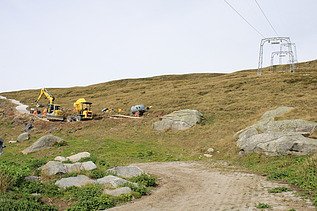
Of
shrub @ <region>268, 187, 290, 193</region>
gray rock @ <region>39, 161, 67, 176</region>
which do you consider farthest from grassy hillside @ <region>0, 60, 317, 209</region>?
gray rock @ <region>39, 161, 67, 176</region>

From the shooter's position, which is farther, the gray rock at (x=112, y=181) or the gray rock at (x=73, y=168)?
the gray rock at (x=73, y=168)

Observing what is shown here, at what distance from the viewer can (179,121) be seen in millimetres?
39812

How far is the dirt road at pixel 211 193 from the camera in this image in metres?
13.3

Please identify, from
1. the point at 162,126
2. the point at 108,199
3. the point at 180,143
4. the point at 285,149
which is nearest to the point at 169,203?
the point at 108,199

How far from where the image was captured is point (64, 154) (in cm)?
2950

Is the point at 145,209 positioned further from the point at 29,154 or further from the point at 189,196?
the point at 29,154

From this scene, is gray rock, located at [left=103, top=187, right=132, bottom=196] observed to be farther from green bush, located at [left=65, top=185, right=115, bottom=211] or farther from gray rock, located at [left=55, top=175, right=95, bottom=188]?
gray rock, located at [left=55, top=175, right=95, bottom=188]

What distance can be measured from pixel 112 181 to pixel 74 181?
1.89 meters

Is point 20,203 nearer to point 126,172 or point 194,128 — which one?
point 126,172

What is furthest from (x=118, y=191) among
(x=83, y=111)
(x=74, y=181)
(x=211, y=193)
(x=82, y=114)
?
(x=83, y=111)

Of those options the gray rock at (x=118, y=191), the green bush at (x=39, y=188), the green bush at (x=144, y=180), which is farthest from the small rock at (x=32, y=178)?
the green bush at (x=144, y=180)

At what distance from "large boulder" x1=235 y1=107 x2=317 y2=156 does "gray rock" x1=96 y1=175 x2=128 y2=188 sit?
11.8 metres

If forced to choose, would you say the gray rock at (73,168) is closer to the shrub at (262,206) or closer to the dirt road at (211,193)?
the dirt road at (211,193)

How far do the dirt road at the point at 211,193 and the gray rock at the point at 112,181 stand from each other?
160 cm
